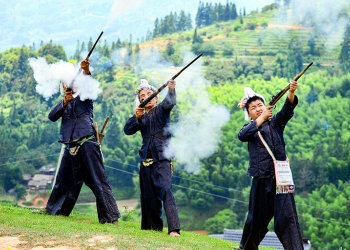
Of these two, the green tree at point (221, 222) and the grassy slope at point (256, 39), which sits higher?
the grassy slope at point (256, 39)

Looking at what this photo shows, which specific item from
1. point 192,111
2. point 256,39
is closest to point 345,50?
point 256,39

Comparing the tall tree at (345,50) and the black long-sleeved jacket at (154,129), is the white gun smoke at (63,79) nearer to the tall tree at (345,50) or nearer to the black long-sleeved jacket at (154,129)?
the black long-sleeved jacket at (154,129)

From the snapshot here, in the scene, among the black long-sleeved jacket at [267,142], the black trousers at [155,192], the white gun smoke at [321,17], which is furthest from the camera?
the white gun smoke at [321,17]

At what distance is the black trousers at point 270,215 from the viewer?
30.7 feet

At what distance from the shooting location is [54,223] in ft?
34.8

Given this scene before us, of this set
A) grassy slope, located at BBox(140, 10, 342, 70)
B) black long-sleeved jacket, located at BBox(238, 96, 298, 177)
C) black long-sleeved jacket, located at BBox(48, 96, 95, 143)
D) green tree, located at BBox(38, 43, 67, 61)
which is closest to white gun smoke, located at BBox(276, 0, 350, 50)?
grassy slope, located at BBox(140, 10, 342, 70)

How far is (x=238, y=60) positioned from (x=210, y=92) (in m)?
8.32

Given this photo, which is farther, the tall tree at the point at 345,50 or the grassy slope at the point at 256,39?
the grassy slope at the point at 256,39

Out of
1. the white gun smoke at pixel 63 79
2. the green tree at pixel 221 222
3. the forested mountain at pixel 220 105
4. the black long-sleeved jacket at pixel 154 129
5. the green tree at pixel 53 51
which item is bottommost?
the green tree at pixel 221 222

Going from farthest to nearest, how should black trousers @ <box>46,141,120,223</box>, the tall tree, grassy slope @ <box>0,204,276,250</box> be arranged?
the tall tree, black trousers @ <box>46,141,120,223</box>, grassy slope @ <box>0,204,276,250</box>

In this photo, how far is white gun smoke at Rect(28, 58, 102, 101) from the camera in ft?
38.0

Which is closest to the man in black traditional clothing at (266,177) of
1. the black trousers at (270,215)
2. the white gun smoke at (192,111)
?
the black trousers at (270,215)

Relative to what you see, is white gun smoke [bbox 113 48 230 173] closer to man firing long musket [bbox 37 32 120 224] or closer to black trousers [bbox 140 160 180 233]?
man firing long musket [bbox 37 32 120 224]

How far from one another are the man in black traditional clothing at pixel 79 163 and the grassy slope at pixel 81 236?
1.63 ft
